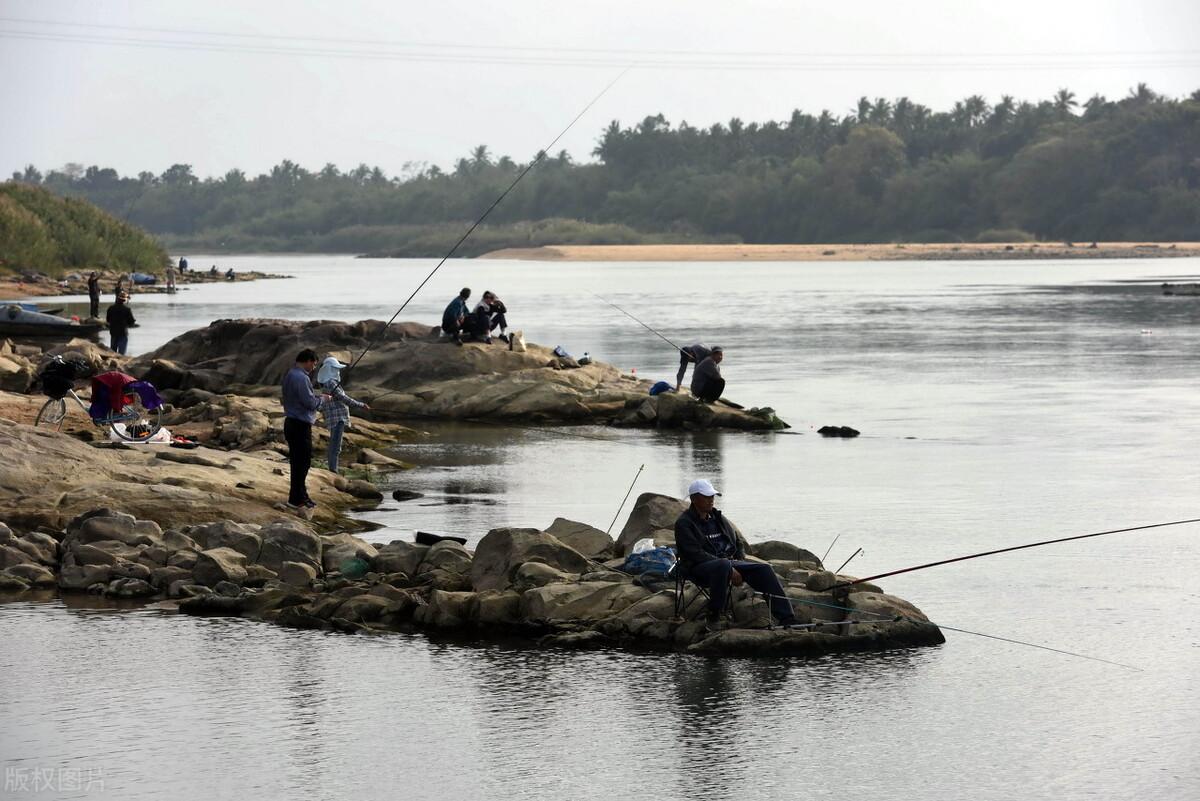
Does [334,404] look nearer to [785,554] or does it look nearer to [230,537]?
[230,537]

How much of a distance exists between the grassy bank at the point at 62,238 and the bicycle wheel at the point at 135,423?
6554cm

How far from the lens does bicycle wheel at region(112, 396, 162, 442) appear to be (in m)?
21.5

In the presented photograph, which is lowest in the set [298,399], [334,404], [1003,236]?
[334,404]

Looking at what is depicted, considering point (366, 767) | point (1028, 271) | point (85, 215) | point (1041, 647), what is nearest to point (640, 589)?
point (1041, 647)

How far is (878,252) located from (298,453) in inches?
5782

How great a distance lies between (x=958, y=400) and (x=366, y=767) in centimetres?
2378

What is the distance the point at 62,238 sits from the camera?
302ft

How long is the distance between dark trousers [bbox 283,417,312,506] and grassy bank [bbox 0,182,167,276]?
70.0m

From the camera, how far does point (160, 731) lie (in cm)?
1059

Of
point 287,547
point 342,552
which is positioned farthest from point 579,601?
point 287,547

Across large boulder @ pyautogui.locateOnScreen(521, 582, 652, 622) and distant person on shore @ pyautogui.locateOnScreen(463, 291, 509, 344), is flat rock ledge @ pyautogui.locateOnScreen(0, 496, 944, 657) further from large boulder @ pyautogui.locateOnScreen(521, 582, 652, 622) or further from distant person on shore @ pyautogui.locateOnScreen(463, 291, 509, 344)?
distant person on shore @ pyautogui.locateOnScreen(463, 291, 509, 344)

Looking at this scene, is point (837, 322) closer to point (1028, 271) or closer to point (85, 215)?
point (85, 215)

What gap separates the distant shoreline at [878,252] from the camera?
492 ft

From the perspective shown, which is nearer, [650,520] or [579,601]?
[579,601]
